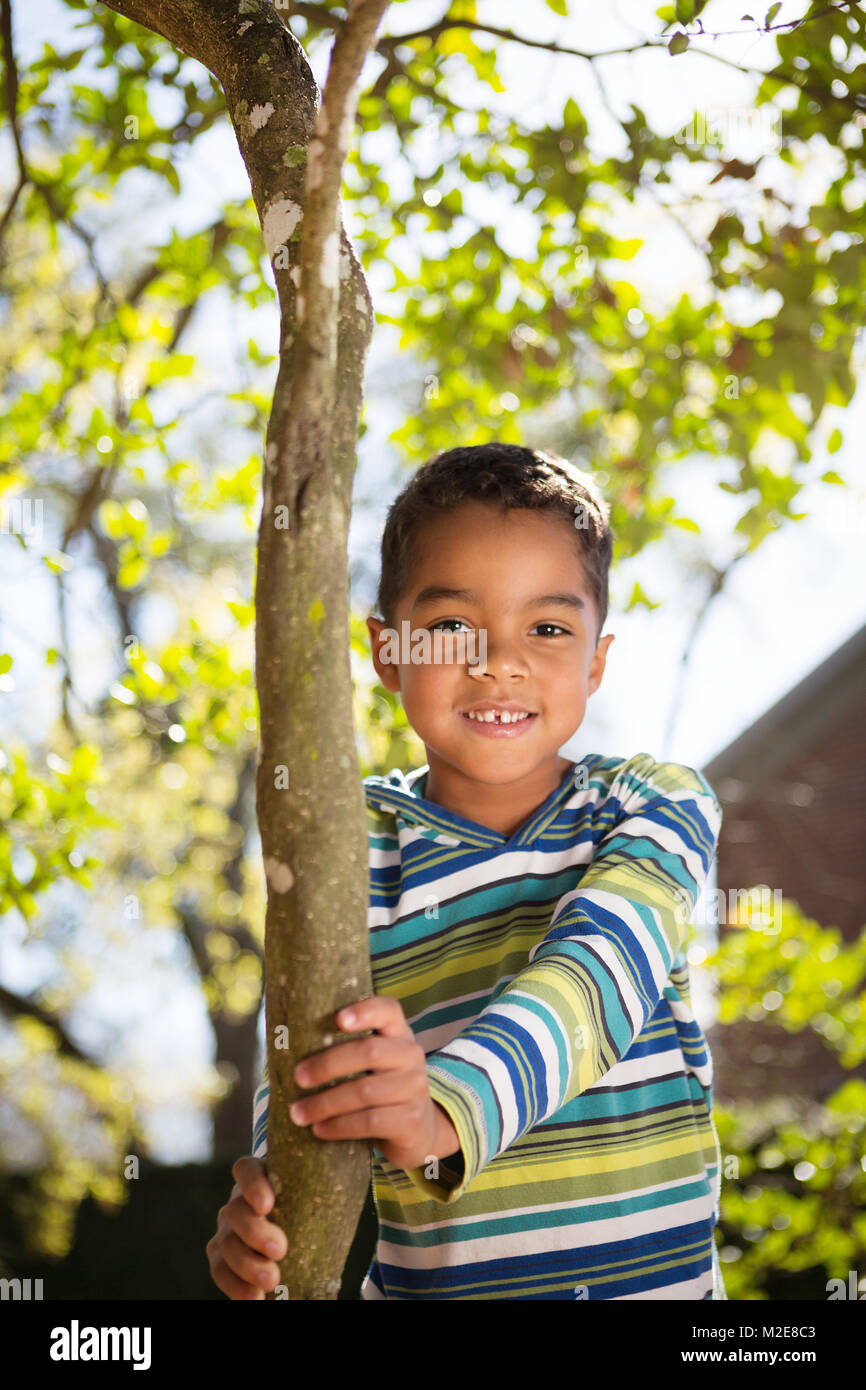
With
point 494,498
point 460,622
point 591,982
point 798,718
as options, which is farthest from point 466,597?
point 798,718

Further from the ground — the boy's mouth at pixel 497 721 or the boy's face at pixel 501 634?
the boy's face at pixel 501 634

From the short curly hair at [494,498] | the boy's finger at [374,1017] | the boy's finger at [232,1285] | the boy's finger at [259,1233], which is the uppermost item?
the short curly hair at [494,498]

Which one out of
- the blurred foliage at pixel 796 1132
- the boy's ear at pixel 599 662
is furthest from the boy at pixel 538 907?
the blurred foliage at pixel 796 1132

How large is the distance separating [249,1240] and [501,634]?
2.83 ft

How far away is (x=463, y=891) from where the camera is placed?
1.67 meters

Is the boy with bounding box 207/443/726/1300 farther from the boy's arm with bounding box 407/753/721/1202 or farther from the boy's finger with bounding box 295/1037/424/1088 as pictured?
the boy's finger with bounding box 295/1037/424/1088

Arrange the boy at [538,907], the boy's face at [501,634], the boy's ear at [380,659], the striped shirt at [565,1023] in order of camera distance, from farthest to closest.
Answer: the boy's ear at [380,659] → the boy's face at [501,634] → the boy at [538,907] → the striped shirt at [565,1023]

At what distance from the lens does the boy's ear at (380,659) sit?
1.88m

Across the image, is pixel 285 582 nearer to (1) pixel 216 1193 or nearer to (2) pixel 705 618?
(2) pixel 705 618

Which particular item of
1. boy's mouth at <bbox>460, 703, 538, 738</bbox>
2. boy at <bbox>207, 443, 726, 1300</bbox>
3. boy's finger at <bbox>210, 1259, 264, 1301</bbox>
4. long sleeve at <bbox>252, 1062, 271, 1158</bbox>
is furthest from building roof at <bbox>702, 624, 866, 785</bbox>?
boy's finger at <bbox>210, 1259, 264, 1301</bbox>

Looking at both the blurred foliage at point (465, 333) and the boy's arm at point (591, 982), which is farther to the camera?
the blurred foliage at point (465, 333)

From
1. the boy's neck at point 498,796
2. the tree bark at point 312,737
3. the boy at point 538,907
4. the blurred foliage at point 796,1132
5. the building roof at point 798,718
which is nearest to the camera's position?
the tree bark at point 312,737

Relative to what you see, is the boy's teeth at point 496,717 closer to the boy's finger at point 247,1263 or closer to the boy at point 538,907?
the boy at point 538,907

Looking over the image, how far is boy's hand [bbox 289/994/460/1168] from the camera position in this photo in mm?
933
